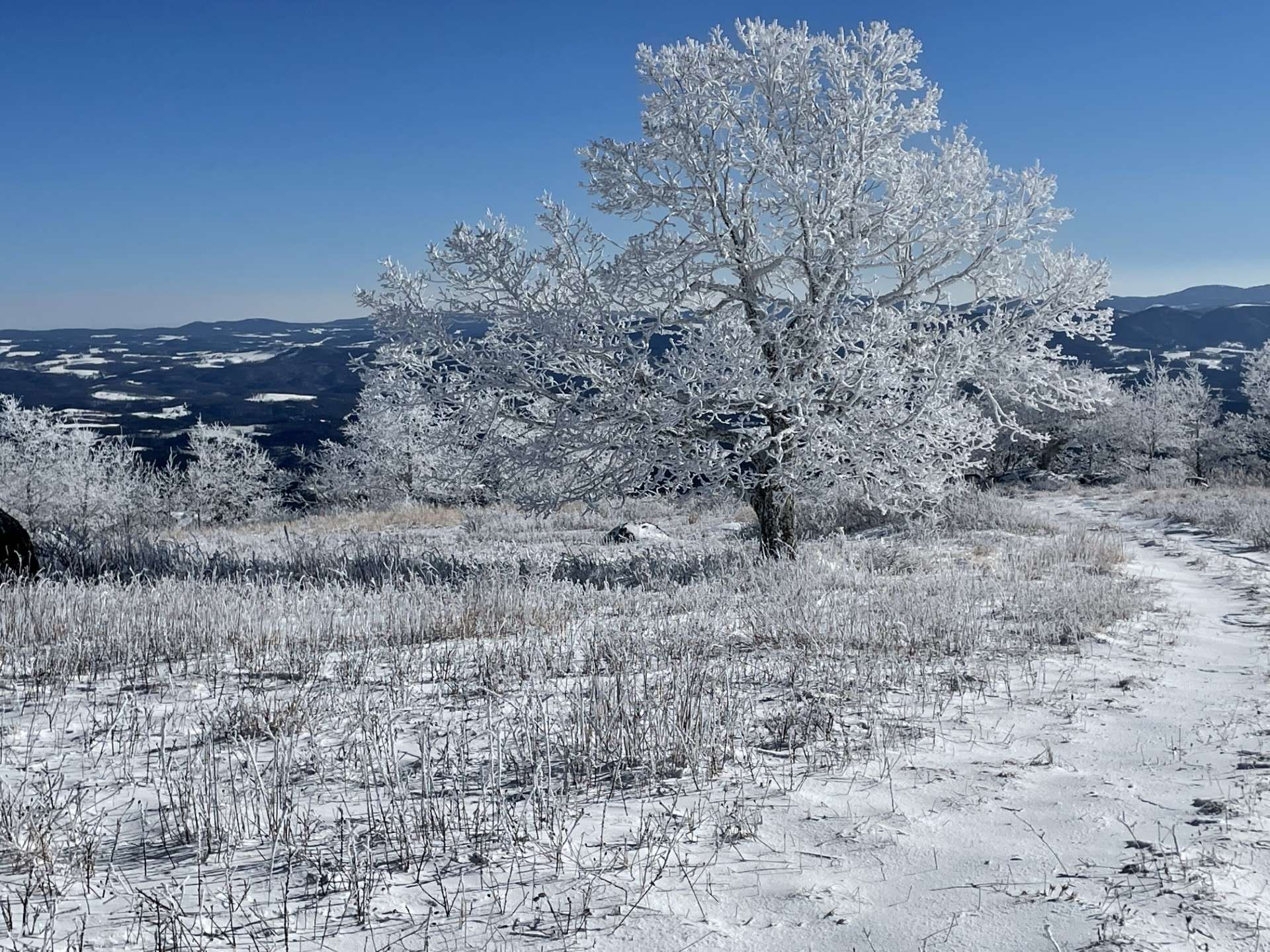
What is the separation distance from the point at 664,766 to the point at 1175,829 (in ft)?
5.97

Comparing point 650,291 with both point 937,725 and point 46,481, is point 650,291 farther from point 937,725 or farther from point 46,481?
point 46,481

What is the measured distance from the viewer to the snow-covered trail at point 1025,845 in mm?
2203

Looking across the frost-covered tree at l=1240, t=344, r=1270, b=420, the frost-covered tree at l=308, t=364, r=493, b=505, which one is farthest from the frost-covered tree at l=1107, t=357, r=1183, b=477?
the frost-covered tree at l=308, t=364, r=493, b=505

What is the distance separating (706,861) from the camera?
102 inches

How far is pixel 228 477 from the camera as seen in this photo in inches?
1852

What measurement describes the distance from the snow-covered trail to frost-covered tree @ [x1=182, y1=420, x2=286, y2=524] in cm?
4213

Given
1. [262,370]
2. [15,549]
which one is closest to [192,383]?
[262,370]

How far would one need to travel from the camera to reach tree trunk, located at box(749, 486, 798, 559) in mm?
11531

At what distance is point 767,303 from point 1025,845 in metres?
8.94

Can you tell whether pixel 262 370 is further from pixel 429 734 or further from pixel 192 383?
pixel 429 734

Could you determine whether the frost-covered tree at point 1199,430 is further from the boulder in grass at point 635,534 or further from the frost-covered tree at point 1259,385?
the boulder in grass at point 635,534

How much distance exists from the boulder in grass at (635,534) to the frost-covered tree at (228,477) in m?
30.6

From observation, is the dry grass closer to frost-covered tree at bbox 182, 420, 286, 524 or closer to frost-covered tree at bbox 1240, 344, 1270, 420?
frost-covered tree at bbox 182, 420, 286, 524

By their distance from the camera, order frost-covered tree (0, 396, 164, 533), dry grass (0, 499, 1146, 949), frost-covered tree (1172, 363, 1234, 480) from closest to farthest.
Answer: dry grass (0, 499, 1146, 949)
frost-covered tree (0, 396, 164, 533)
frost-covered tree (1172, 363, 1234, 480)
